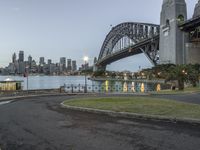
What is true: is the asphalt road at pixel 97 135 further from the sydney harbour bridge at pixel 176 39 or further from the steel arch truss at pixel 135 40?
the steel arch truss at pixel 135 40

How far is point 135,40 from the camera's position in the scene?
5571 inches

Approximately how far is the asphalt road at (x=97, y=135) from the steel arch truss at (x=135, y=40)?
108 m

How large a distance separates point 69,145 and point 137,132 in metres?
3.09

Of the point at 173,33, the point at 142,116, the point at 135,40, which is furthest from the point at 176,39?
the point at 142,116

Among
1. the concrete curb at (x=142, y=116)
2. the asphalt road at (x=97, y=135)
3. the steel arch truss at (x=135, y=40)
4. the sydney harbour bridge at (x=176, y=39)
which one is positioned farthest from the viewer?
the steel arch truss at (x=135, y=40)

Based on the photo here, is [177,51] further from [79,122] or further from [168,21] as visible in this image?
[79,122]

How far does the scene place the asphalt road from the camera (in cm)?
834

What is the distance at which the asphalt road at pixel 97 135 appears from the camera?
8.34 m

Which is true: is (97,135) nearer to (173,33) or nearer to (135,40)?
(173,33)

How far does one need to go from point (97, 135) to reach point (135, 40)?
13474 cm

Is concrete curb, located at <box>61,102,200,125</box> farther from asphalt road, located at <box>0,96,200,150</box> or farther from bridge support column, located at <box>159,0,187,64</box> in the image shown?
bridge support column, located at <box>159,0,187,64</box>

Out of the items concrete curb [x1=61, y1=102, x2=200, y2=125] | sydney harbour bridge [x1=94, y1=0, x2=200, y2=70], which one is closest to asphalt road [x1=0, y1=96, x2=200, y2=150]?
concrete curb [x1=61, y1=102, x2=200, y2=125]

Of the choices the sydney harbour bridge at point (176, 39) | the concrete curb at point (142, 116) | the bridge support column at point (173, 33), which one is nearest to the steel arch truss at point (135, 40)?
the sydney harbour bridge at point (176, 39)

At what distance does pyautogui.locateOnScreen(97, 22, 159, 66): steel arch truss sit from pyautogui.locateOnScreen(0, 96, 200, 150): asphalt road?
108 meters
